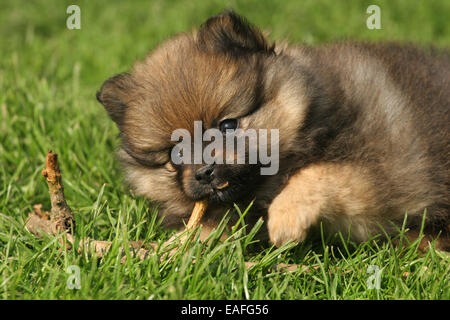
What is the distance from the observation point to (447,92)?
8.27 ft

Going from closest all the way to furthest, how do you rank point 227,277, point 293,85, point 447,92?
point 227,277 < point 293,85 < point 447,92

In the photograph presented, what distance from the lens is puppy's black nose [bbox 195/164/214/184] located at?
2148 millimetres

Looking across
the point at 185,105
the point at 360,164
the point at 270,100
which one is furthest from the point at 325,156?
the point at 185,105

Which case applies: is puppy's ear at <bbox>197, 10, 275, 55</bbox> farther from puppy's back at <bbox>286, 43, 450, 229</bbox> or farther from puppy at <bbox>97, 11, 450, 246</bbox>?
puppy's back at <bbox>286, 43, 450, 229</bbox>

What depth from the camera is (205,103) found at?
2.19m

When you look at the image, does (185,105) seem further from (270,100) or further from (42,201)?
(42,201)

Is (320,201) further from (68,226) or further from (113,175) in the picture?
(113,175)

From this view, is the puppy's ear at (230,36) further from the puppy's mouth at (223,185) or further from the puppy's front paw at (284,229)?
the puppy's front paw at (284,229)

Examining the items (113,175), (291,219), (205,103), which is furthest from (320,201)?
(113,175)

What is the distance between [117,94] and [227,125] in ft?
1.87

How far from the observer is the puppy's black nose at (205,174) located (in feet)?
7.05

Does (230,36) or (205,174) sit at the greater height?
(230,36)
